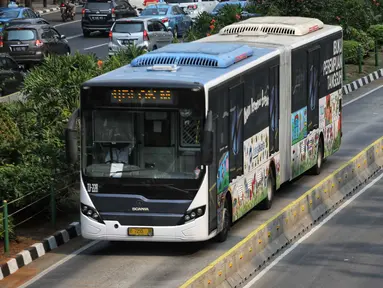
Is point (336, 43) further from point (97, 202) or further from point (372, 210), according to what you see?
point (97, 202)

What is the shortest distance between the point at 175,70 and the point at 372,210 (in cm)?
562

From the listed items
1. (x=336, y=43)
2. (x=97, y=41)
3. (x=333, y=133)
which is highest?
(x=336, y=43)

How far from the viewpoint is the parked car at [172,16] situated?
2136 inches

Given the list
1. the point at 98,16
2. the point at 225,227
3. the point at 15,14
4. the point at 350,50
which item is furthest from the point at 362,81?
the point at 225,227

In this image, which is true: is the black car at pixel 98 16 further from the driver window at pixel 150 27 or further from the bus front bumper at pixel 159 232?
the bus front bumper at pixel 159 232

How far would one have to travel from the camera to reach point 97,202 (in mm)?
17828

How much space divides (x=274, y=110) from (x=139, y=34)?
24828 mm

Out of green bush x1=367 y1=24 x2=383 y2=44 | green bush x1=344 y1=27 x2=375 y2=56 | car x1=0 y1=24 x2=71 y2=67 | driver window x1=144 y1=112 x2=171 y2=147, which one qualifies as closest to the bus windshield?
driver window x1=144 y1=112 x2=171 y2=147

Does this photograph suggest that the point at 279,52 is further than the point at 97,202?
Yes

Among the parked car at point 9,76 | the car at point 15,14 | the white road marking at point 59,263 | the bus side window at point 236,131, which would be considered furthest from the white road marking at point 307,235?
the car at point 15,14

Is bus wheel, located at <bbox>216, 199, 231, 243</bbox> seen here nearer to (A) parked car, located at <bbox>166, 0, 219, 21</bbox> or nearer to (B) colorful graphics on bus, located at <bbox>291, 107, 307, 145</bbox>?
(B) colorful graphics on bus, located at <bbox>291, 107, 307, 145</bbox>

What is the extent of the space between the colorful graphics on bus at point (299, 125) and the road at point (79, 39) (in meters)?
21.1

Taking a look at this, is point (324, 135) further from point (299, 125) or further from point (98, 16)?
point (98, 16)

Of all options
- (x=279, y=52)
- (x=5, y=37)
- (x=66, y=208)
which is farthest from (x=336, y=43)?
(x=5, y=37)
